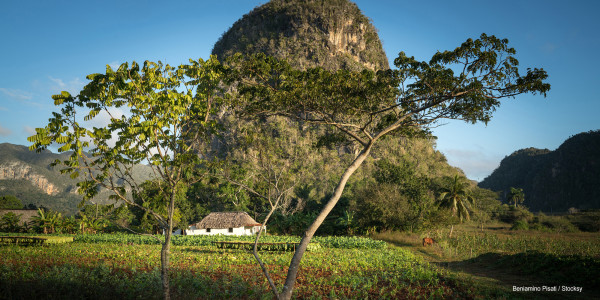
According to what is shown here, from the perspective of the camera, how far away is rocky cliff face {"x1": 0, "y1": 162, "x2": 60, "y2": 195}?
13700 cm

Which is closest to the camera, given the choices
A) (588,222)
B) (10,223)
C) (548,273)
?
(548,273)

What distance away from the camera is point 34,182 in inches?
5423

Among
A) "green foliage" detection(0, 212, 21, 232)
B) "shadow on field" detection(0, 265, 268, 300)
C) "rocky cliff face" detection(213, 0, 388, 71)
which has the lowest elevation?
"green foliage" detection(0, 212, 21, 232)

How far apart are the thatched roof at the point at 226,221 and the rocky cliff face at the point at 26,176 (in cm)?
13168

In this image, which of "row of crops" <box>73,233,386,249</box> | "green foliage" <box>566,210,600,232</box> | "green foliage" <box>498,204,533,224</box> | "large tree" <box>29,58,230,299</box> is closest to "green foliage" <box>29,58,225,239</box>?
"large tree" <box>29,58,230,299</box>

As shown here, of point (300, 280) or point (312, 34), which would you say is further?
point (312, 34)

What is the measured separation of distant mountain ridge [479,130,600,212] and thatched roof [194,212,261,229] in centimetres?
10276

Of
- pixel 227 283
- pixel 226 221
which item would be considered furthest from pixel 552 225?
pixel 227 283

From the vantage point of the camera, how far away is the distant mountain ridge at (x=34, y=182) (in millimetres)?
116188

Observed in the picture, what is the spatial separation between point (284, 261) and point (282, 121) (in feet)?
242

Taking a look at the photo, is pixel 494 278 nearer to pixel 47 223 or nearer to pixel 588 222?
pixel 47 223

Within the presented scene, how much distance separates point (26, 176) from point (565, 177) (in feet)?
720

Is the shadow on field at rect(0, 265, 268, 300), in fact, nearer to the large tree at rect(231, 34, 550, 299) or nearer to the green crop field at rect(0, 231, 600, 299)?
the green crop field at rect(0, 231, 600, 299)

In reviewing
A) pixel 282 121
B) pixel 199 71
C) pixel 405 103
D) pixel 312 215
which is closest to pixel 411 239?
pixel 312 215
